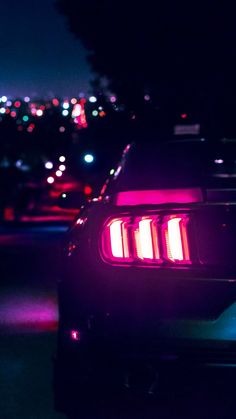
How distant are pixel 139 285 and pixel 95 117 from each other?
60.5 ft

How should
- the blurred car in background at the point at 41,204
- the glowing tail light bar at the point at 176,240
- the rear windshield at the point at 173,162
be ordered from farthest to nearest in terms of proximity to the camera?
the blurred car in background at the point at 41,204 → the rear windshield at the point at 173,162 → the glowing tail light bar at the point at 176,240

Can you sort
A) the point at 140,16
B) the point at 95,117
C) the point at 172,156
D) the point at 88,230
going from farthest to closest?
the point at 95,117, the point at 140,16, the point at 172,156, the point at 88,230

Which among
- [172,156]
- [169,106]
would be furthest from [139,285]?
[169,106]

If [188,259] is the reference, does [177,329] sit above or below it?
below

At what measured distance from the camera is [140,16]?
19734mm

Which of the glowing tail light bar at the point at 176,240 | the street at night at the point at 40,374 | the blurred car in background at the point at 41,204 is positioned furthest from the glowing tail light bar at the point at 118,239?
the blurred car in background at the point at 41,204

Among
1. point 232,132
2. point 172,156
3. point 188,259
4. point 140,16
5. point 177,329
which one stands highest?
point 140,16

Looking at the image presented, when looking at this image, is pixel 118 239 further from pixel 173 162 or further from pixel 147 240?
pixel 173 162

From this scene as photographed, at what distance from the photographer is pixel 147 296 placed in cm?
528

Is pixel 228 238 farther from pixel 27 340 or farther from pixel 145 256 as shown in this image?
pixel 27 340

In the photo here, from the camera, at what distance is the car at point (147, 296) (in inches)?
205

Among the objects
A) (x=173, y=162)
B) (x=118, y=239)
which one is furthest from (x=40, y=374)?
(x=118, y=239)

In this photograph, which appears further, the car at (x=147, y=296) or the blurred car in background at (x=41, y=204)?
the blurred car in background at (x=41, y=204)

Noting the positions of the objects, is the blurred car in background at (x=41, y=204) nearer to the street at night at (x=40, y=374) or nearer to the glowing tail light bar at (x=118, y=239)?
the street at night at (x=40, y=374)
